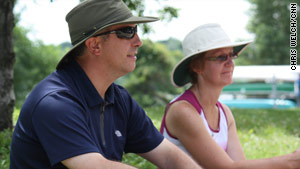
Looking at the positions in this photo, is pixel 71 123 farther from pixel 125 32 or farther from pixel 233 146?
pixel 233 146

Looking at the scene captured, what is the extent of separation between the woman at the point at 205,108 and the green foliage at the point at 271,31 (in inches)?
1238

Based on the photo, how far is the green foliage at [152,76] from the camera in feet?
83.2

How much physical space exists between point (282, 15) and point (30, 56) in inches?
994

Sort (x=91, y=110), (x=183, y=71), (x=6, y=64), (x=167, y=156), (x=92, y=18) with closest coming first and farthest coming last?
(x=91, y=110), (x=92, y=18), (x=167, y=156), (x=183, y=71), (x=6, y=64)

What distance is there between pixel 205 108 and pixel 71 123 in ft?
5.36

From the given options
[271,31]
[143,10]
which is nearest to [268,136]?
[143,10]

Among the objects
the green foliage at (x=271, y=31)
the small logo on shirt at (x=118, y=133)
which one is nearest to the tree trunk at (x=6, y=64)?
the small logo on shirt at (x=118, y=133)

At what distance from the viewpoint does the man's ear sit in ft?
7.05

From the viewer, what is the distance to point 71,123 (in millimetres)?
1772

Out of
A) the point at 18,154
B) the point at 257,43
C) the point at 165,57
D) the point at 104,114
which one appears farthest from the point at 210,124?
the point at 257,43

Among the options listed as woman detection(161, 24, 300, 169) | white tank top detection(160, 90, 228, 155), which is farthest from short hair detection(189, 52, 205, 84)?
white tank top detection(160, 90, 228, 155)

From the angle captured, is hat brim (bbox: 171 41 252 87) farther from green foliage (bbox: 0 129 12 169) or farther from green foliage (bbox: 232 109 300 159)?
green foliage (bbox: 232 109 300 159)

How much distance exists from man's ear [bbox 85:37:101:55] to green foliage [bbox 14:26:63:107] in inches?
1227

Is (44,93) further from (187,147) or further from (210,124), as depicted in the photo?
(210,124)
